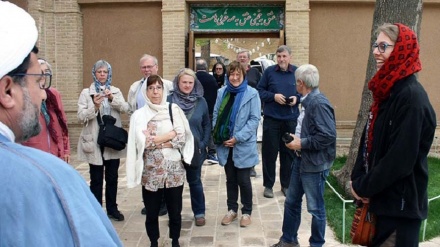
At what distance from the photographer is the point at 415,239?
2789 mm

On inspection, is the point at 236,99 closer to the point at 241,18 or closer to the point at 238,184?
the point at 238,184

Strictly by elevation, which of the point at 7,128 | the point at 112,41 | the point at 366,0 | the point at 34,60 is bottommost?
the point at 7,128

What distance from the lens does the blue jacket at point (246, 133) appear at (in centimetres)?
529

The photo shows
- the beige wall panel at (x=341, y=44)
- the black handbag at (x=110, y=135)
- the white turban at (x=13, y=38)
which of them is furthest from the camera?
the beige wall panel at (x=341, y=44)

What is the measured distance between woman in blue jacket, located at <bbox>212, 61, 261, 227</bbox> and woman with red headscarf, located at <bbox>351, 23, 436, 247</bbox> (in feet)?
7.96

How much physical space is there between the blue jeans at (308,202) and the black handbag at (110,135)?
200 cm

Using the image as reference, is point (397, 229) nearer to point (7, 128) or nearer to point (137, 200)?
point (7, 128)

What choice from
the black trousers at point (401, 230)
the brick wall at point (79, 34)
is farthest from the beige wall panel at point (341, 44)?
the black trousers at point (401, 230)

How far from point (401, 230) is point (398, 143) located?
526mm

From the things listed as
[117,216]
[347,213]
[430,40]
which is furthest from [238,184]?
[430,40]

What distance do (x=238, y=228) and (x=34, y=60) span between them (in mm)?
4325

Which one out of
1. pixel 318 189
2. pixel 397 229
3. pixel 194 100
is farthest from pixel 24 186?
pixel 194 100

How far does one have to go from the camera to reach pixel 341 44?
35.8 feet

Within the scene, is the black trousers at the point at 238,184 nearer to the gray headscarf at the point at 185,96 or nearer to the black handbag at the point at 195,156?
the black handbag at the point at 195,156
